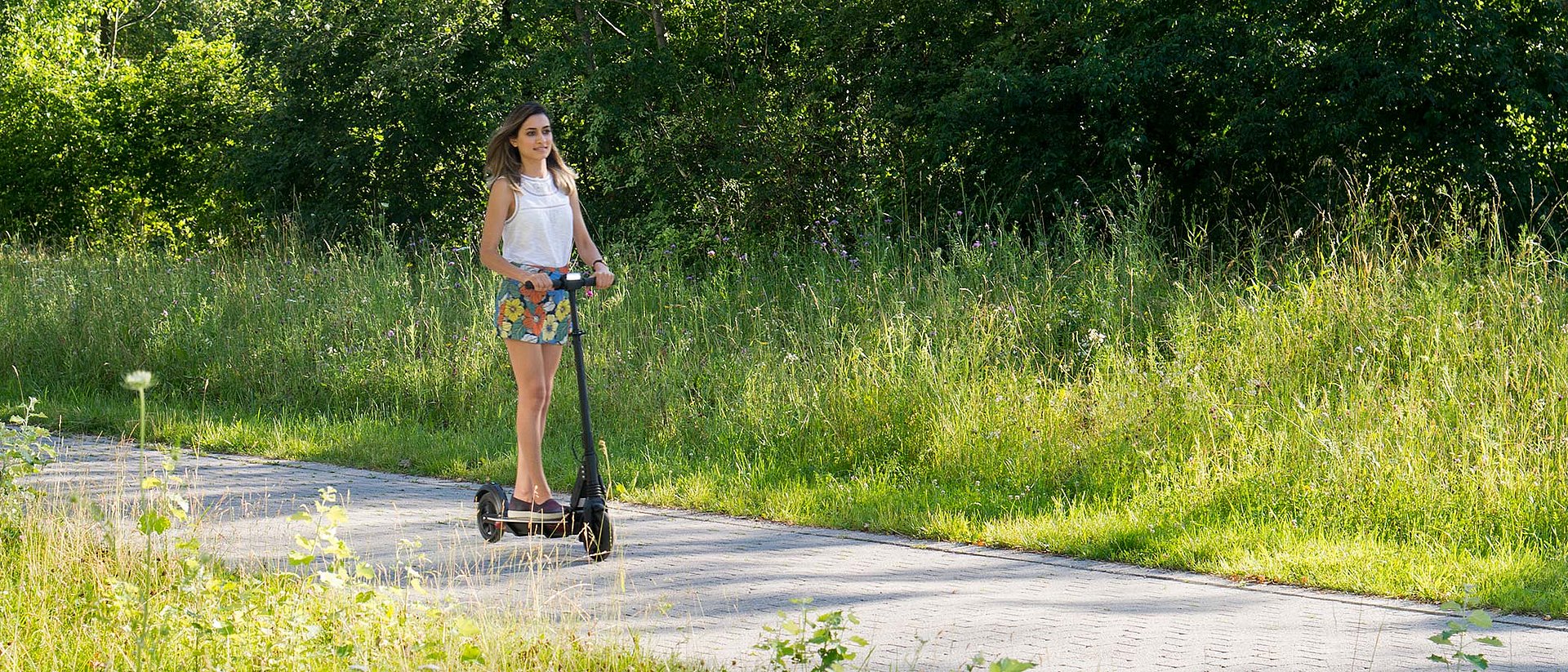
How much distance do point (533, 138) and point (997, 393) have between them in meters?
3.26

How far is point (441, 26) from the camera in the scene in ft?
78.7

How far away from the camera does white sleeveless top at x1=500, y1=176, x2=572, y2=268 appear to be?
628cm

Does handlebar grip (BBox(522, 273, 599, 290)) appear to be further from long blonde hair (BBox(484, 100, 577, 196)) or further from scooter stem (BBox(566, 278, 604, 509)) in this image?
long blonde hair (BBox(484, 100, 577, 196))

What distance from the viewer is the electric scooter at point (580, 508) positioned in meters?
6.11

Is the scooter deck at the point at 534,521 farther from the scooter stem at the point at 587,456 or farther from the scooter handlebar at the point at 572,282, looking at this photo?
the scooter handlebar at the point at 572,282

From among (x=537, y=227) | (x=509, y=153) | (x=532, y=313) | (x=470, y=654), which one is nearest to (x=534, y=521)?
(x=532, y=313)

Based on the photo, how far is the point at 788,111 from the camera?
789 inches

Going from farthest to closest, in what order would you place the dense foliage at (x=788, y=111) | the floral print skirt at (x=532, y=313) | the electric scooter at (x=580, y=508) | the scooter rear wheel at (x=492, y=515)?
the dense foliage at (x=788, y=111) < the scooter rear wheel at (x=492, y=515) < the floral print skirt at (x=532, y=313) < the electric scooter at (x=580, y=508)

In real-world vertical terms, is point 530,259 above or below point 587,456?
above

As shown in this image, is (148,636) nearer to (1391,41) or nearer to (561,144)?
(1391,41)

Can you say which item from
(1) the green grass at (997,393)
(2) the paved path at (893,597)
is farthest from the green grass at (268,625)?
(1) the green grass at (997,393)

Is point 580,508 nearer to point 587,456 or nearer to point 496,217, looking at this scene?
point 587,456

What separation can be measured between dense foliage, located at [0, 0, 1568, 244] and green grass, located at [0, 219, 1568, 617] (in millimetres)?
1639

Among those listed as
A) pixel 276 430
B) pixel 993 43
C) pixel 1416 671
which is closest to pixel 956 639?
pixel 1416 671
